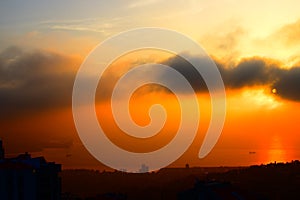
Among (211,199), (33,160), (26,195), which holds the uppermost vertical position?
(33,160)

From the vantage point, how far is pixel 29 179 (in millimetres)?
57969

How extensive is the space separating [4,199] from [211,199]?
23285 millimetres

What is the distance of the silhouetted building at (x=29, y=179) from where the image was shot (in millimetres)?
56781

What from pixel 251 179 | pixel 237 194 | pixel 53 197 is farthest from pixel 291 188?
pixel 53 197

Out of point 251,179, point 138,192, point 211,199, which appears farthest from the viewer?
point 138,192

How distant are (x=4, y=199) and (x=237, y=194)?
84.5 feet

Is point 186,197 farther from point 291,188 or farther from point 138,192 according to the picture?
point 138,192

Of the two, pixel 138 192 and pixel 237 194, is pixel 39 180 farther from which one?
pixel 138 192

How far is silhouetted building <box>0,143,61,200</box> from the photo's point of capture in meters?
56.8

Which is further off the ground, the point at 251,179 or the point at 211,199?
Answer: the point at 251,179

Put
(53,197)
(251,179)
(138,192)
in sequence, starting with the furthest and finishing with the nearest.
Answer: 1. (138,192)
2. (251,179)
3. (53,197)

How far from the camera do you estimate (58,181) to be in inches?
2454

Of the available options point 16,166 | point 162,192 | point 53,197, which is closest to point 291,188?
point 162,192

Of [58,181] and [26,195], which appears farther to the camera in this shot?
[58,181]
